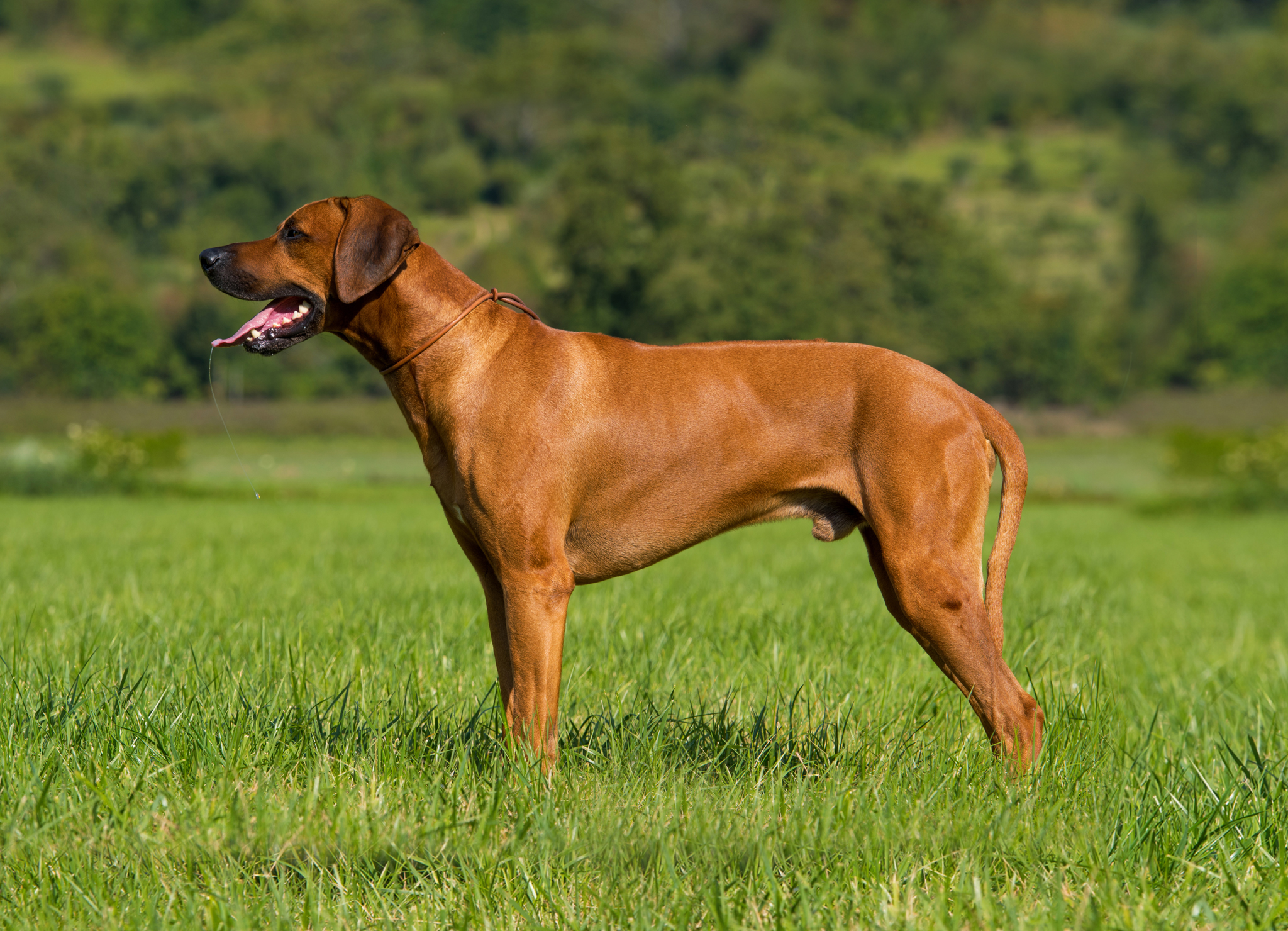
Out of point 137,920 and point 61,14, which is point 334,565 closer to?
point 137,920

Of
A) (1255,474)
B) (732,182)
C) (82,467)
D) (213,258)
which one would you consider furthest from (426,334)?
(732,182)

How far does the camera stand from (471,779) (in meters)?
3.35

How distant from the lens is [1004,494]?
358 cm

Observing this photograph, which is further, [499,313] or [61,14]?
[61,14]

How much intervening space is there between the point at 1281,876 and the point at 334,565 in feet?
28.3

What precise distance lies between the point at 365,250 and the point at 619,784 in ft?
5.92

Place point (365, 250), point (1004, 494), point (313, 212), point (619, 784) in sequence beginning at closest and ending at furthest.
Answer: point (619, 784) < point (365, 250) < point (313, 212) < point (1004, 494)

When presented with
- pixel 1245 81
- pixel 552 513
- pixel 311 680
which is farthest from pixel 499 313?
pixel 1245 81

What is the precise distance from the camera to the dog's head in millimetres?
3365

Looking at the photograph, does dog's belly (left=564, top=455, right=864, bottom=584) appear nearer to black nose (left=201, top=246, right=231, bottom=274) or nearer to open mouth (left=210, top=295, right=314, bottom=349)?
open mouth (left=210, top=295, right=314, bottom=349)

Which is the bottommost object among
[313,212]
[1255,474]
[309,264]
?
[1255,474]

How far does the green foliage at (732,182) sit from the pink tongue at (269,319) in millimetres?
11633

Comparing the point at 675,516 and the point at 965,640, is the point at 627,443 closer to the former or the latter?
the point at 675,516

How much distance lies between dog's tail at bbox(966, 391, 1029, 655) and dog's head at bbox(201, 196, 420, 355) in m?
1.92
